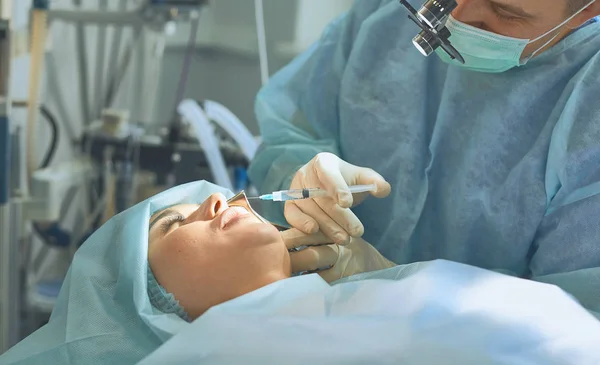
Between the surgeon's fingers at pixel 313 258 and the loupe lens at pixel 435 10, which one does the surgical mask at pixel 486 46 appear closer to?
the loupe lens at pixel 435 10

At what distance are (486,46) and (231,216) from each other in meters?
0.53

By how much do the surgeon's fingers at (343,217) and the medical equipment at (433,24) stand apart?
0.99ft

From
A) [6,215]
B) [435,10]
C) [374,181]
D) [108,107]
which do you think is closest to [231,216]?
[374,181]

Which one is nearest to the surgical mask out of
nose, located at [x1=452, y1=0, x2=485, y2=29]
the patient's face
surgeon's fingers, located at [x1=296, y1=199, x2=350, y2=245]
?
nose, located at [x1=452, y1=0, x2=485, y2=29]

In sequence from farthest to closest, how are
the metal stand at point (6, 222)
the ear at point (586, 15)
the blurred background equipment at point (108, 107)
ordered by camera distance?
1. the blurred background equipment at point (108, 107)
2. the metal stand at point (6, 222)
3. the ear at point (586, 15)

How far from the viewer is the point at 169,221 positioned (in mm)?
1062

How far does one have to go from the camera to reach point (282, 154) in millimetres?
1321

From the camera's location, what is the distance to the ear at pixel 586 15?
3.33ft

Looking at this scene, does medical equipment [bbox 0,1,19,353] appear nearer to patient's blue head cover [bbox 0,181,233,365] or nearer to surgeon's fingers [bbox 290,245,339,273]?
patient's blue head cover [bbox 0,181,233,365]

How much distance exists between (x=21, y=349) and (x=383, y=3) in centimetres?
94

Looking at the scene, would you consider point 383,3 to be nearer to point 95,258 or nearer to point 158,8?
point 95,258

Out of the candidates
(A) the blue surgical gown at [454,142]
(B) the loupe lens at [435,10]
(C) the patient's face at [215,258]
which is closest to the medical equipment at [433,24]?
(B) the loupe lens at [435,10]

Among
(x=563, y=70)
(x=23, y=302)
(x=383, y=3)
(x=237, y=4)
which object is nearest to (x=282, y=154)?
(x=383, y=3)

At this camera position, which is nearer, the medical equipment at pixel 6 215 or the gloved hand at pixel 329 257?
the gloved hand at pixel 329 257
